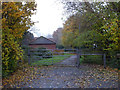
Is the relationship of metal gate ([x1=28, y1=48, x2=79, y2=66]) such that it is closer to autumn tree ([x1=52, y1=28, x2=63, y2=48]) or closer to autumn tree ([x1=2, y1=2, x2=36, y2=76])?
autumn tree ([x1=52, y1=28, x2=63, y2=48])

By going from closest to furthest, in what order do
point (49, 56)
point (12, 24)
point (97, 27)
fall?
point (12, 24) → point (97, 27) → point (49, 56)

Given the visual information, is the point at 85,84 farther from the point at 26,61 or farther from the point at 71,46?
the point at 71,46

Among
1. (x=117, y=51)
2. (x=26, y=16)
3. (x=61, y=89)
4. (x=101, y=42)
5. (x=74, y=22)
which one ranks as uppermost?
(x=74, y=22)

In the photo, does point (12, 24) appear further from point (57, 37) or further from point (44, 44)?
point (57, 37)

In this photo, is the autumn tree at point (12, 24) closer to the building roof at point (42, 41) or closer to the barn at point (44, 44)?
the building roof at point (42, 41)

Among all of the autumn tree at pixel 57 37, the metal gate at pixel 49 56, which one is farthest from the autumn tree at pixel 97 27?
the metal gate at pixel 49 56

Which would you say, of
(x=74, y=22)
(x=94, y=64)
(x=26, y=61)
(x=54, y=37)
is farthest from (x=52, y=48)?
(x=94, y=64)

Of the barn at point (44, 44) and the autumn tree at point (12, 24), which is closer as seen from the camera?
the autumn tree at point (12, 24)

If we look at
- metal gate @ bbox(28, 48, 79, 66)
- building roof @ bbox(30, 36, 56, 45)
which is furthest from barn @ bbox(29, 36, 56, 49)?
metal gate @ bbox(28, 48, 79, 66)

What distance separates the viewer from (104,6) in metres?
6.14

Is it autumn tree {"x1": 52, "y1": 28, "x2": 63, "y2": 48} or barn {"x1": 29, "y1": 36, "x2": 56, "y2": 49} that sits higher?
autumn tree {"x1": 52, "y1": 28, "x2": 63, "y2": 48}

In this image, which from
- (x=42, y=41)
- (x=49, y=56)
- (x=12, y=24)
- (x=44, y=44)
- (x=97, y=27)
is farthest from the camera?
(x=44, y=44)

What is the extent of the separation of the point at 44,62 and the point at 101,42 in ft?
13.5

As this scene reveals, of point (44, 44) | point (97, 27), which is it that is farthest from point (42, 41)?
point (97, 27)
